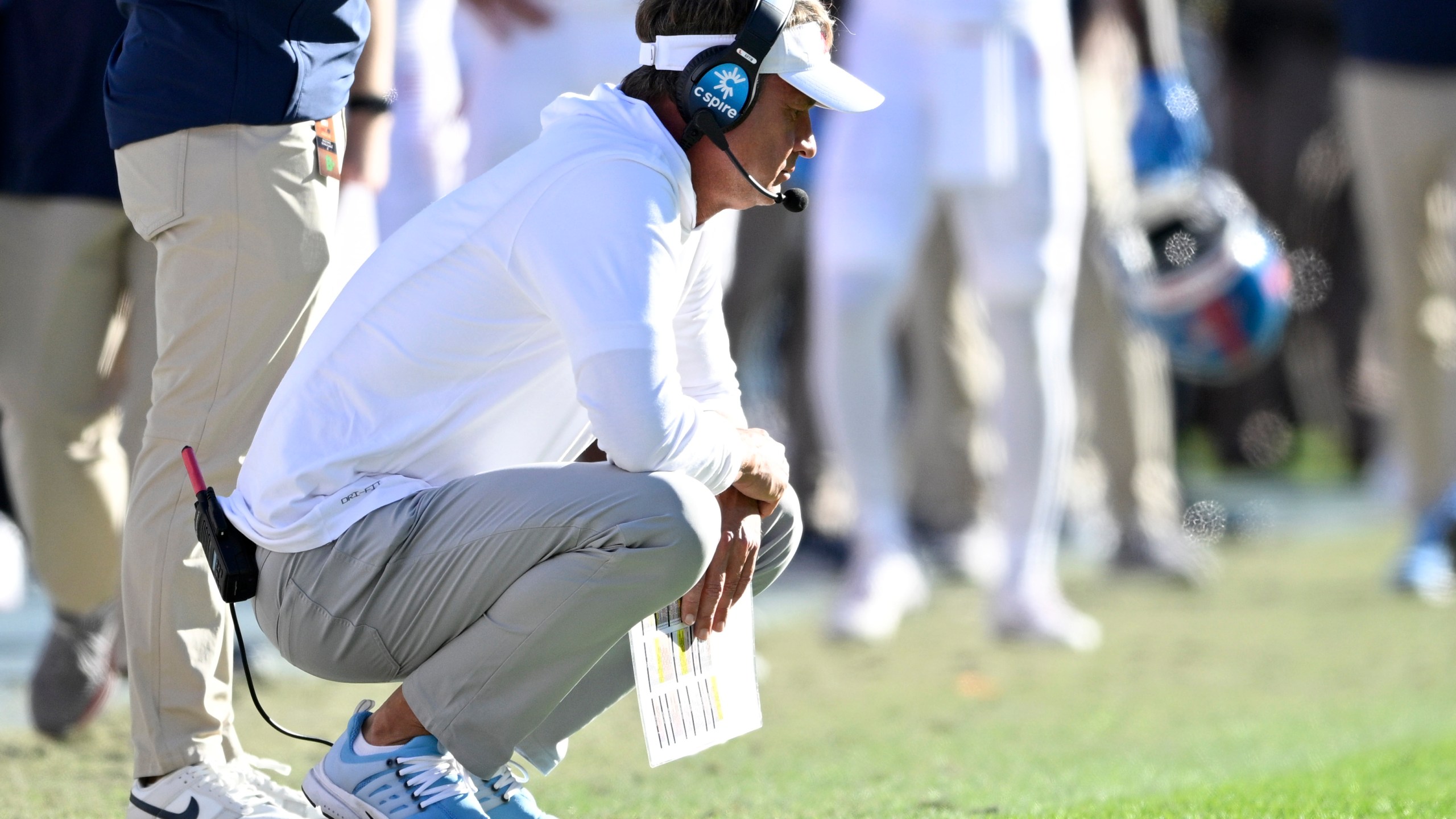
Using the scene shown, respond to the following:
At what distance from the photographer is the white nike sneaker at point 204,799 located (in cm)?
252

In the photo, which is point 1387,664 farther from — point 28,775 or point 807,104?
point 28,775

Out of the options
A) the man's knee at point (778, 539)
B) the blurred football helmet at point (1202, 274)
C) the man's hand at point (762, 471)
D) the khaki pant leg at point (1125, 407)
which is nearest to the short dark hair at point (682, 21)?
the man's hand at point (762, 471)

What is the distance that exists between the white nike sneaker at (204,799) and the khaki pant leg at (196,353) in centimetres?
3

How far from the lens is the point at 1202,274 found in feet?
18.7

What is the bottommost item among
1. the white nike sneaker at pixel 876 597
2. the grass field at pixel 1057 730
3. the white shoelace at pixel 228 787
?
the white nike sneaker at pixel 876 597

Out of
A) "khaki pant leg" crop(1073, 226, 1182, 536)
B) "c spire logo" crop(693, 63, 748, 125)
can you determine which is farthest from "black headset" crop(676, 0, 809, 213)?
"khaki pant leg" crop(1073, 226, 1182, 536)

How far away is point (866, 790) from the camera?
10.2 ft

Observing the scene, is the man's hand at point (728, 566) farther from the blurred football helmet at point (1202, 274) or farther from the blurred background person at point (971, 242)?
the blurred football helmet at point (1202, 274)

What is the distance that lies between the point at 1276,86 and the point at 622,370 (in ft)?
26.0

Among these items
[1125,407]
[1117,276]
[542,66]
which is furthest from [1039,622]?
[542,66]

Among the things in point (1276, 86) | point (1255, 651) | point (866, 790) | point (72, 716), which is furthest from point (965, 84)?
point (1276, 86)

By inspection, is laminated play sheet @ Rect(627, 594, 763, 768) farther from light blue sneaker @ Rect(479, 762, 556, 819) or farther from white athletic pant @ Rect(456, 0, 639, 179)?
white athletic pant @ Rect(456, 0, 639, 179)

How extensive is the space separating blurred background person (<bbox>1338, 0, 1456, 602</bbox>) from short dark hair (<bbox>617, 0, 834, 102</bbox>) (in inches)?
153

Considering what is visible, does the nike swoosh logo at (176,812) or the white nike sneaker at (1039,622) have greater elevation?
the nike swoosh logo at (176,812)
